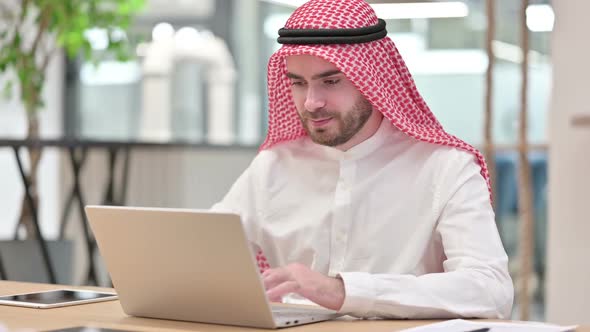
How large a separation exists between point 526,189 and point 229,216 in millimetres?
2924

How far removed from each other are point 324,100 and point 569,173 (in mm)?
1975

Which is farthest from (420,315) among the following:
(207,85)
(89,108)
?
(89,108)

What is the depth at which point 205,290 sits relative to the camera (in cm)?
183

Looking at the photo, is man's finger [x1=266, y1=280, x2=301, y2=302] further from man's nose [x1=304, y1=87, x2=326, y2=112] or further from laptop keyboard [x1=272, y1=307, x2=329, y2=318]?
man's nose [x1=304, y1=87, x2=326, y2=112]

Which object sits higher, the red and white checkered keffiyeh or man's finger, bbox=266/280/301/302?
the red and white checkered keffiyeh

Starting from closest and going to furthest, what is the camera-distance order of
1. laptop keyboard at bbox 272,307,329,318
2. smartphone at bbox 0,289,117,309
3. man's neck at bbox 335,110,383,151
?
laptop keyboard at bbox 272,307,329,318 → smartphone at bbox 0,289,117,309 → man's neck at bbox 335,110,383,151

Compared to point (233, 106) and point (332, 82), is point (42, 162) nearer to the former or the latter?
point (233, 106)

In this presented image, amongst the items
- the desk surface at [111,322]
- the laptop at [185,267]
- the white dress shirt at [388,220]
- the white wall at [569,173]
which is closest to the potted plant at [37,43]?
the white wall at [569,173]

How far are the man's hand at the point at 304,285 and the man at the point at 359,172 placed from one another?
282 millimetres

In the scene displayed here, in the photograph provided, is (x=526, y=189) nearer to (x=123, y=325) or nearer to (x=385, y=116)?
(x=385, y=116)

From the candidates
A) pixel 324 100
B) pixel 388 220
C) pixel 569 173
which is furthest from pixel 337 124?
pixel 569 173

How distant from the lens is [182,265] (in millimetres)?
1826

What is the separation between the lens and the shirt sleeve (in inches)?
78.2

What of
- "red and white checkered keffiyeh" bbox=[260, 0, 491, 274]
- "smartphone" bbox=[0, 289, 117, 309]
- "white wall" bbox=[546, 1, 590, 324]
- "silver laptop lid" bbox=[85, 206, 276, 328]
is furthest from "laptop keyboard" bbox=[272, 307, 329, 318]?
"white wall" bbox=[546, 1, 590, 324]
